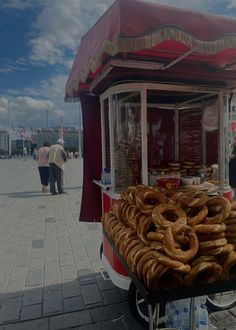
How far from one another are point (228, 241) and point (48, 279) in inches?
93.4

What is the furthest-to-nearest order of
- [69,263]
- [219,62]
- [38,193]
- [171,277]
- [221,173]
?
[38,193], [69,263], [221,173], [219,62], [171,277]

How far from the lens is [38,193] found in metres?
9.33

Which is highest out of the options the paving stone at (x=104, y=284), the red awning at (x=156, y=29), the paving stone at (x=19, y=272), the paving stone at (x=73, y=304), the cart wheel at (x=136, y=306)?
the red awning at (x=156, y=29)

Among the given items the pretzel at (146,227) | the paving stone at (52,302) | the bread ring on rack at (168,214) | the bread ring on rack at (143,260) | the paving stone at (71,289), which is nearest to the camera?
the bread ring on rack at (143,260)

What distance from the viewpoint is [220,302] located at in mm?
2676

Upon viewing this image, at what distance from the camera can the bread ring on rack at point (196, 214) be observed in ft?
5.44

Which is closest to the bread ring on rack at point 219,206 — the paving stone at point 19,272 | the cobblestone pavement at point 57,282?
the cobblestone pavement at point 57,282

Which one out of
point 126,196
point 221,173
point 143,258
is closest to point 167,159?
point 221,173

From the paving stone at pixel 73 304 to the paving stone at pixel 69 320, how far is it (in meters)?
0.07

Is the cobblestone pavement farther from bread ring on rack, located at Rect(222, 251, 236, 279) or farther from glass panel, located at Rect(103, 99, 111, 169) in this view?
glass panel, located at Rect(103, 99, 111, 169)

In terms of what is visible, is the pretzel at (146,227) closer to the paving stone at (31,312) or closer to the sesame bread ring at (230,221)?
the sesame bread ring at (230,221)

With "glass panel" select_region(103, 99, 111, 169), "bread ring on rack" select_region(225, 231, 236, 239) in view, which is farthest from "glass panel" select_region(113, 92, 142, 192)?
"bread ring on rack" select_region(225, 231, 236, 239)

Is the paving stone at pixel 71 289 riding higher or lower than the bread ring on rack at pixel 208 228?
lower

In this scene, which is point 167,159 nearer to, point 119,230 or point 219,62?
point 219,62
